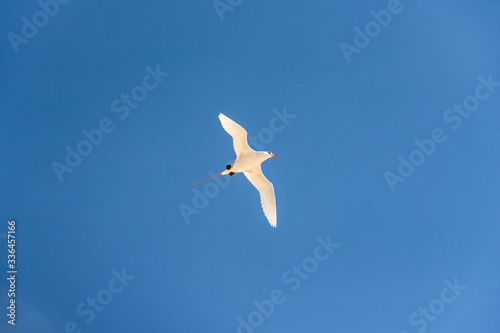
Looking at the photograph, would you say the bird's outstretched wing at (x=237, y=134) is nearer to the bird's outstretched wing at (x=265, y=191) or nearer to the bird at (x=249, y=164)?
the bird at (x=249, y=164)

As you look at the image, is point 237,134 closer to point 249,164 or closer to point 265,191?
point 249,164

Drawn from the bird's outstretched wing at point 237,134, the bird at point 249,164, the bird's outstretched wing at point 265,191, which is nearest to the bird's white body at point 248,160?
the bird at point 249,164

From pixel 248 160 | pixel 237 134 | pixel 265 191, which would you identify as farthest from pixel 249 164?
pixel 265 191

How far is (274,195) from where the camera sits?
53.8 ft

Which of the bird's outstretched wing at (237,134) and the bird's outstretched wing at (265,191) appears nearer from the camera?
the bird's outstretched wing at (237,134)

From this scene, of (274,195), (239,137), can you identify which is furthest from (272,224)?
(239,137)

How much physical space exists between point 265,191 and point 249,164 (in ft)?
4.73

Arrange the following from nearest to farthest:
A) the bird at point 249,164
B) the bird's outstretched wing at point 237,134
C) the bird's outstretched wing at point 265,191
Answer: the bird's outstretched wing at point 237,134 < the bird at point 249,164 < the bird's outstretched wing at point 265,191

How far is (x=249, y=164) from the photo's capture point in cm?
1544

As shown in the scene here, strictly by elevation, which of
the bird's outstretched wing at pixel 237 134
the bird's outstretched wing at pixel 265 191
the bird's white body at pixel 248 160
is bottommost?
the bird's outstretched wing at pixel 265 191

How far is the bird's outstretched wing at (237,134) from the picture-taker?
14.7m

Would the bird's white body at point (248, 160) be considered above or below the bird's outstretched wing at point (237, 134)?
below

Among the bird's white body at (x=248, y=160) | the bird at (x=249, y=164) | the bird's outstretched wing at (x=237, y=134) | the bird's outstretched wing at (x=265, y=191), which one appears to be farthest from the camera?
the bird's outstretched wing at (x=265, y=191)

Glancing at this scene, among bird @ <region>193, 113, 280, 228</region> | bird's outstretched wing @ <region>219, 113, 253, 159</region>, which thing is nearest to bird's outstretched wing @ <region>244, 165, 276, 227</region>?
bird @ <region>193, 113, 280, 228</region>
